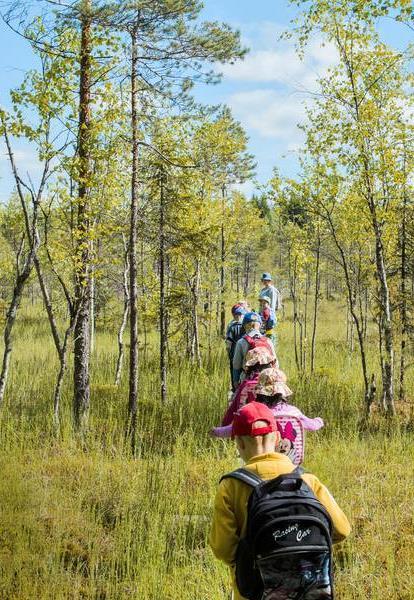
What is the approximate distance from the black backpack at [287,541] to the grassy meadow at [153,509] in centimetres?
212

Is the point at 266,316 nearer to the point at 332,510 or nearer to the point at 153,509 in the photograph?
the point at 153,509

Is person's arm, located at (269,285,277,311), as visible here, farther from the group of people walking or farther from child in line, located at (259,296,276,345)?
the group of people walking

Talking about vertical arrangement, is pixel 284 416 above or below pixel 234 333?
below

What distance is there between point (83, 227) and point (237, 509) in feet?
21.3

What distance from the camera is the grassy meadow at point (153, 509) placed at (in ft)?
15.1

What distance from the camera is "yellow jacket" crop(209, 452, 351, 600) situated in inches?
101

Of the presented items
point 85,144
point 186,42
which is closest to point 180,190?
point 186,42

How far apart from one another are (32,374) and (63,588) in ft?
34.5

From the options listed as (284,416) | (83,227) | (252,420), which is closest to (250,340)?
(284,416)

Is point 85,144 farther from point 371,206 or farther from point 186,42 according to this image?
point 371,206

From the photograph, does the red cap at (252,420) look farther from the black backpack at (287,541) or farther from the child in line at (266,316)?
the child in line at (266,316)

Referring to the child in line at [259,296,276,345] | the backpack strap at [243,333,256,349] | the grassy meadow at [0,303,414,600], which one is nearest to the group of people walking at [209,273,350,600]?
the grassy meadow at [0,303,414,600]

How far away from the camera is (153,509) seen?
5.86 m

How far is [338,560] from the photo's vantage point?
200 inches
